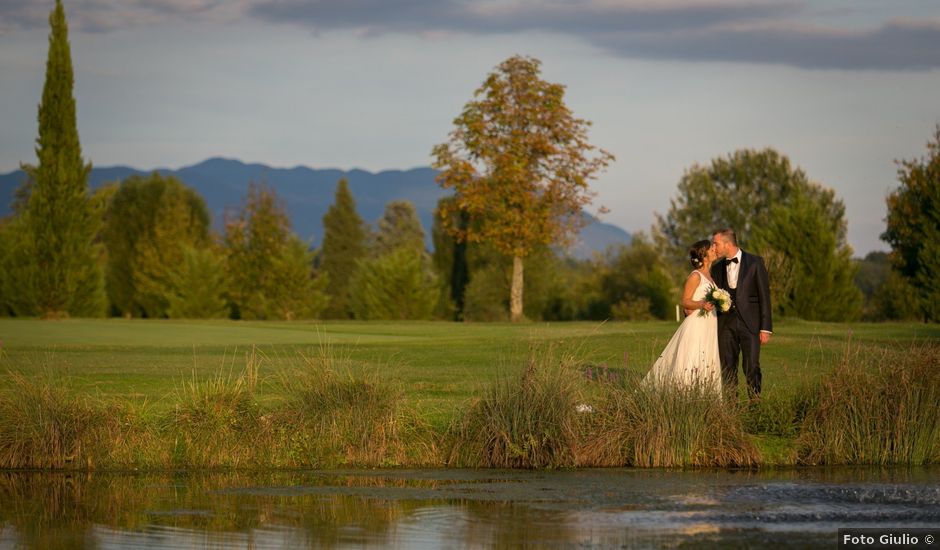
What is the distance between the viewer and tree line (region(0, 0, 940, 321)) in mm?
43188

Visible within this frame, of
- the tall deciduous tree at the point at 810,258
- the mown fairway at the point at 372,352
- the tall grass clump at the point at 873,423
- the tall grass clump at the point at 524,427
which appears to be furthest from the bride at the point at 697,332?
the tall deciduous tree at the point at 810,258

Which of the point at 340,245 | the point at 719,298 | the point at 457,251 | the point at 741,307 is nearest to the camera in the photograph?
the point at 719,298

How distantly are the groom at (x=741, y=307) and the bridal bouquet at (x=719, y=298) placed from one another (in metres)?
0.29

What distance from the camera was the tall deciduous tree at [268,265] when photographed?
5438 centimetres

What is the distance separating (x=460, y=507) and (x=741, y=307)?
18.1 feet

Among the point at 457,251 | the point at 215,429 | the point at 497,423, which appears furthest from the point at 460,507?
the point at 457,251

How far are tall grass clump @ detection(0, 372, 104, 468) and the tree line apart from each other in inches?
1160

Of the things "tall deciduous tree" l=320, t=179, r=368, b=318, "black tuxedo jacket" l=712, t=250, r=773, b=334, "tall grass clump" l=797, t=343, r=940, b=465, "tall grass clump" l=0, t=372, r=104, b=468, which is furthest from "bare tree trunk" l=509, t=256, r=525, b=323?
"tall grass clump" l=0, t=372, r=104, b=468

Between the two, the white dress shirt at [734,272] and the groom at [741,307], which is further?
the white dress shirt at [734,272]

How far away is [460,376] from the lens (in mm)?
19672

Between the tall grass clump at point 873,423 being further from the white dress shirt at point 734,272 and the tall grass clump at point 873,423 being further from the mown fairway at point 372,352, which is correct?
the white dress shirt at point 734,272

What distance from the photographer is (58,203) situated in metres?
42.4

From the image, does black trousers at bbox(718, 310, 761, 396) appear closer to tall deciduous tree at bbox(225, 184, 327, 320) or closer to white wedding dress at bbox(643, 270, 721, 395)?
white wedding dress at bbox(643, 270, 721, 395)

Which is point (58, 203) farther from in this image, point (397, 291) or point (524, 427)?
point (524, 427)
